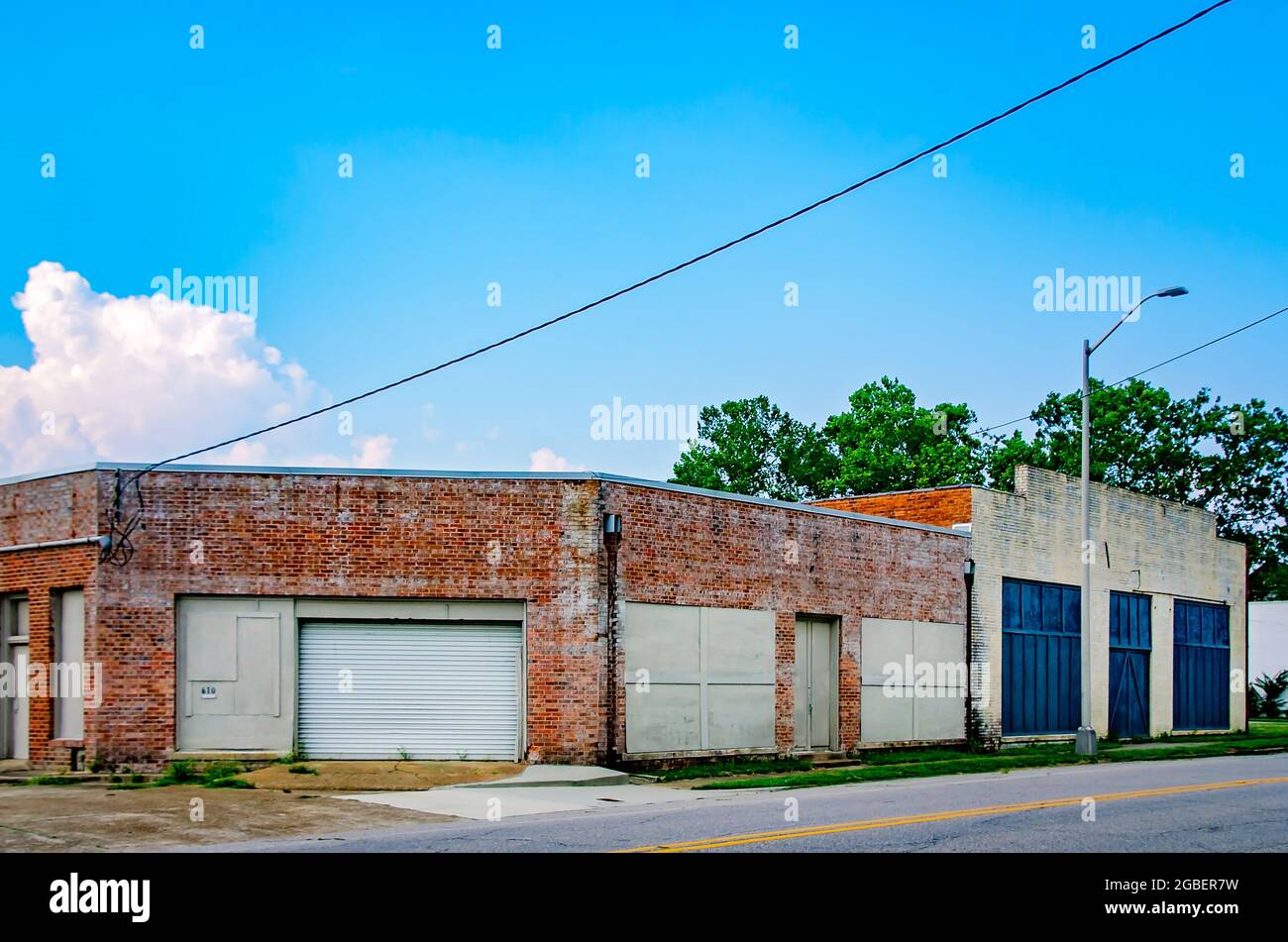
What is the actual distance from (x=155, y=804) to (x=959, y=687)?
1860 centimetres

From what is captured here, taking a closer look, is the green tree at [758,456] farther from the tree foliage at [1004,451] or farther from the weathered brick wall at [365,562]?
the weathered brick wall at [365,562]

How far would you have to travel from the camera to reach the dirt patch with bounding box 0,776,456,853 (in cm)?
1359

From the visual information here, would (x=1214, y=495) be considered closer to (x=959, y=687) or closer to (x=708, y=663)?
(x=959, y=687)

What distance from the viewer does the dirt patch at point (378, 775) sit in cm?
1900

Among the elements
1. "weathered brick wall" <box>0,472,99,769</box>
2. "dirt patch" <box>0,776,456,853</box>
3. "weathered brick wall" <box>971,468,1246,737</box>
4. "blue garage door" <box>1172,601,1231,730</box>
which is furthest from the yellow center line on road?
"blue garage door" <box>1172,601,1231,730</box>

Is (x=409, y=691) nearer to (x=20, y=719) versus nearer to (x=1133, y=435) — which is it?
(x=20, y=719)

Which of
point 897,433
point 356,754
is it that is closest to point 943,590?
point 356,754

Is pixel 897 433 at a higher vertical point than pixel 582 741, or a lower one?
higher

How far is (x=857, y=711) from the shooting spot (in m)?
26.8

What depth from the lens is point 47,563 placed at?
2153cm

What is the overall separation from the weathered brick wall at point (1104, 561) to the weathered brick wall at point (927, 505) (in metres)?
0.34

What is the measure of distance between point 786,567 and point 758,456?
4557 cm

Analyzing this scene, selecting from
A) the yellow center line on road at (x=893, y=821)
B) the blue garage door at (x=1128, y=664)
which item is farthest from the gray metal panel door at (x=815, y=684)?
the blue garage door at (x=1128, y=664)

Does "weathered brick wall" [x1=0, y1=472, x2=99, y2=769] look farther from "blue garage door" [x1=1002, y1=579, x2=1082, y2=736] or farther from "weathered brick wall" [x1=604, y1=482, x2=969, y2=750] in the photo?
"blue garage door" [x1=1002, y1=579, x2=1082, y2=736]
